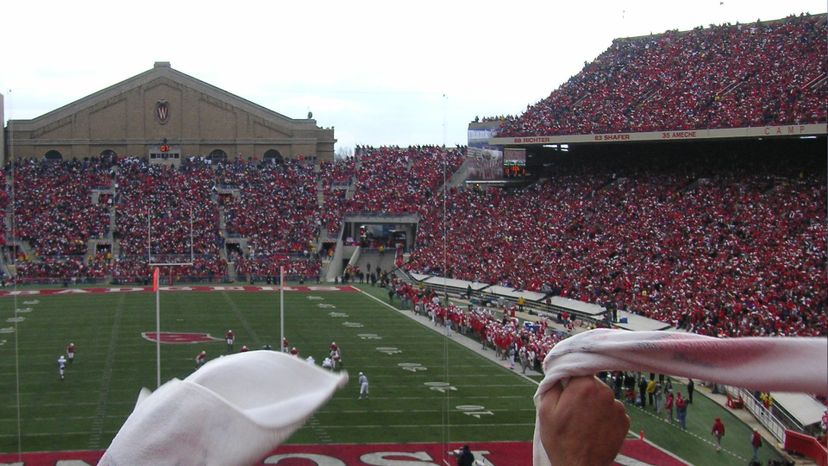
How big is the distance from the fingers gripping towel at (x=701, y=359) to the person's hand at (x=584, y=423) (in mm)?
35

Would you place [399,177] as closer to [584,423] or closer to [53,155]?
[53,155]

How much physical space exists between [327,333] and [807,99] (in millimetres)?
14674

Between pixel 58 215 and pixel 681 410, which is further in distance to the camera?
pixel 58 215

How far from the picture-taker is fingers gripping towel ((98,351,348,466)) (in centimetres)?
157

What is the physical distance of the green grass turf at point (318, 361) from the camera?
15.1 meters

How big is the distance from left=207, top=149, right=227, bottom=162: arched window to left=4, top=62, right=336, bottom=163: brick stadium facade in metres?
0.05

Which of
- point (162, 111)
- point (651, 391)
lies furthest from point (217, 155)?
point (651, 391)

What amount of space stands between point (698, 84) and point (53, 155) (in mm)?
33440

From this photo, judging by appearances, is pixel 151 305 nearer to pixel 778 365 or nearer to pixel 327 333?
pixel 327 333

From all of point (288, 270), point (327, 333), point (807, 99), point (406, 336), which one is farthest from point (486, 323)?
point (288, 270)

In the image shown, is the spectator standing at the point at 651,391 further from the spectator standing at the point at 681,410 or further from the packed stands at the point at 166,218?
the packed stands at the point at 166,218

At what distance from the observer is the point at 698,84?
33094mm

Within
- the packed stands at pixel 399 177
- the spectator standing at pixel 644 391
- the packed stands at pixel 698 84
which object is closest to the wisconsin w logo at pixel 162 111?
the packed stands at pixel 399 177

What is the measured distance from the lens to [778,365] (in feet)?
4.44
